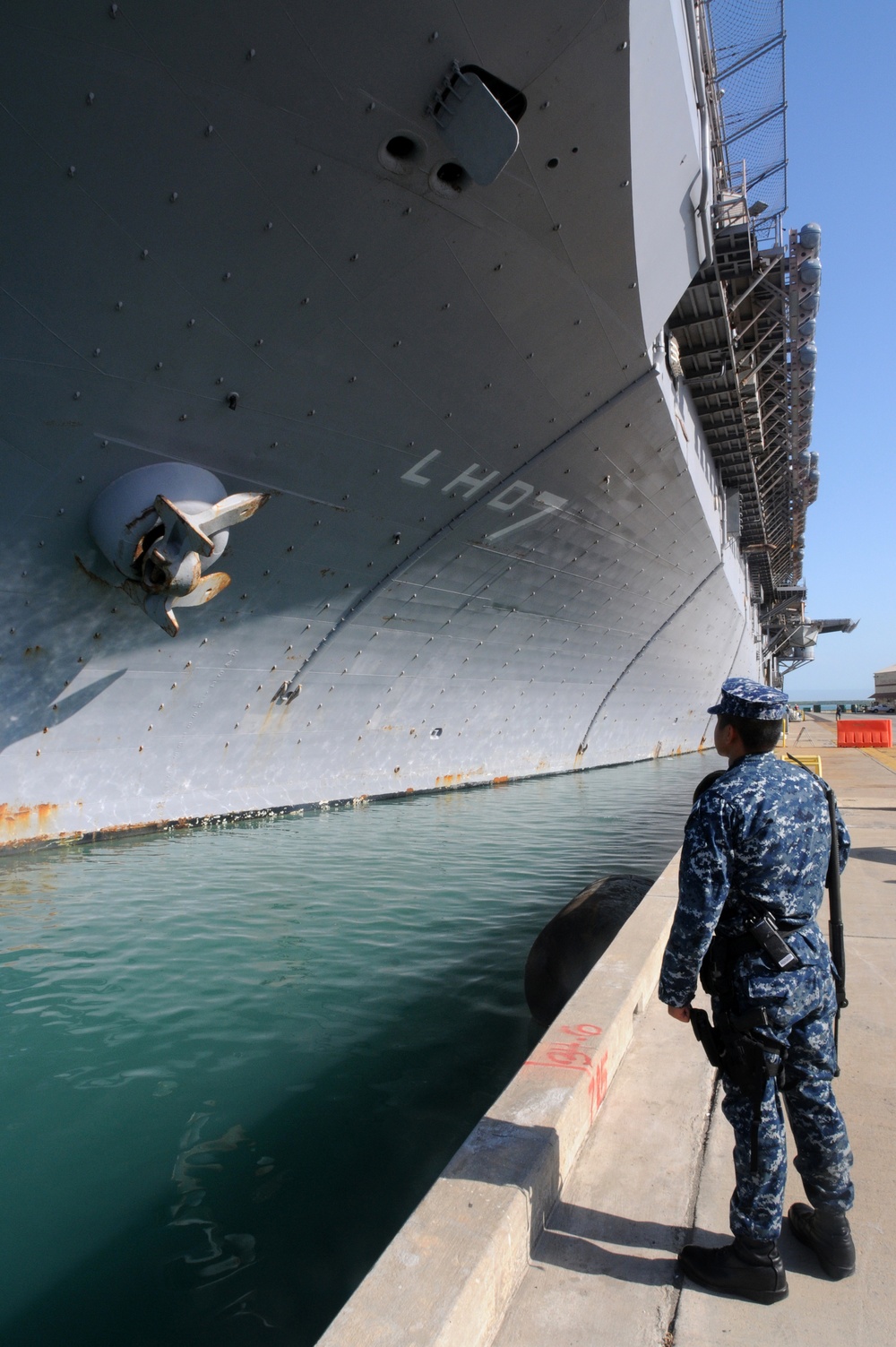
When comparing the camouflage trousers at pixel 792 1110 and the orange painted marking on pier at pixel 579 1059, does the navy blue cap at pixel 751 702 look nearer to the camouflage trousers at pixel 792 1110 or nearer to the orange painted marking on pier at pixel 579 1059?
the camouflage trousers at pixel 792 1110

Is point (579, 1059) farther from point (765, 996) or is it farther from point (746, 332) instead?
point (746, 332)

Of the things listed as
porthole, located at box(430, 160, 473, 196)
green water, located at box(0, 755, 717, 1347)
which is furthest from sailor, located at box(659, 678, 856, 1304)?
porthole, located at box(430, 160, 473, 196)

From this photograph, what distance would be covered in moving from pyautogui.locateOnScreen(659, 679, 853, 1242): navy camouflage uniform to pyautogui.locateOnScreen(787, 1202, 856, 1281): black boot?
0.04m

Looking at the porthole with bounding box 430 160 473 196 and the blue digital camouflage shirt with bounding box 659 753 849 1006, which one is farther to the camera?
the porthole with bounding box 430 160 473 196

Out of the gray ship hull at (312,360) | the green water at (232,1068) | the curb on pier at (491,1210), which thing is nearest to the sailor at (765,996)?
the curb on pier at (491,1210)

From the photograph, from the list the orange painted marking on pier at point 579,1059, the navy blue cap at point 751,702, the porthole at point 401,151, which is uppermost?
the porthole at point 401,151

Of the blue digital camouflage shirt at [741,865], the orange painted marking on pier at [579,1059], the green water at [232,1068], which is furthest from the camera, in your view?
the orange painted marking on pier at [579,1059]

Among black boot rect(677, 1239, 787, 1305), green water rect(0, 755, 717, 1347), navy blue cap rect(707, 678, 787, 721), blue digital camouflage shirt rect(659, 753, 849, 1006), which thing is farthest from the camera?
green water rect(0, 755, 717, 1347)

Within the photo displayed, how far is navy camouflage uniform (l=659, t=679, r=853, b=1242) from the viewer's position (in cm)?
189

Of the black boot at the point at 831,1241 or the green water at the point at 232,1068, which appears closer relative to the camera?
the black boot at the point at 831,1241

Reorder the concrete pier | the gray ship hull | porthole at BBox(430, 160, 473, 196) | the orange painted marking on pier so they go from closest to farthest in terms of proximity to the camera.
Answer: the concrete pier
the orange painted marking on pier
the gray ship hull
porthole at BBox(430, 160, 473, 196)

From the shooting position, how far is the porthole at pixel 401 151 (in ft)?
16.8

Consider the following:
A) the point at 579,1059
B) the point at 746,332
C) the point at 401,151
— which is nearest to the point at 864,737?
the point at 746,332

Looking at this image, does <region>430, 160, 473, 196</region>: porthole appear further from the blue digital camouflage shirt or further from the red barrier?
the red barrier
